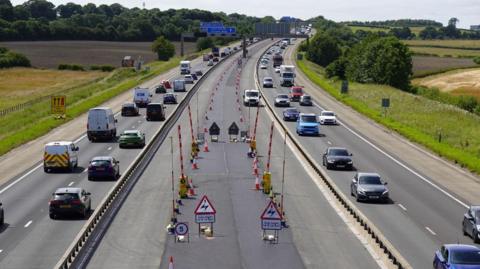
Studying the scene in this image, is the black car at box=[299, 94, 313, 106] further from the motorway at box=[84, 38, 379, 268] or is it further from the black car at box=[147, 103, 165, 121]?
the motorway at box=[84, 38, 379, 268]

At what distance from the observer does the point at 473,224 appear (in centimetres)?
3450

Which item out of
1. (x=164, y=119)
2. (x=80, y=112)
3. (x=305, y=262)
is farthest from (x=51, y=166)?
(x=80, y=112)

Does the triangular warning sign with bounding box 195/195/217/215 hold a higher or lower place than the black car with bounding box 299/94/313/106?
higher

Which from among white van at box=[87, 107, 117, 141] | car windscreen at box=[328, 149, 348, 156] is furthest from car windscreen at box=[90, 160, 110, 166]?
white van at box=[87, 107, 117, 141]

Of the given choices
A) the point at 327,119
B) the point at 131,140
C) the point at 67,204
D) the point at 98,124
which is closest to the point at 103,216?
the point at 67,204

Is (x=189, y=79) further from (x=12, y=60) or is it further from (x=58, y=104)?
(x=12, y=60)

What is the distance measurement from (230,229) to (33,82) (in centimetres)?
12366

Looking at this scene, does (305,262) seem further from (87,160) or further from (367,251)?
(87,160)

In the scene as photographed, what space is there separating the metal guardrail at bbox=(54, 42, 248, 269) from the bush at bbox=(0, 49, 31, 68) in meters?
127

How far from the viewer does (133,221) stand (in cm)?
3728

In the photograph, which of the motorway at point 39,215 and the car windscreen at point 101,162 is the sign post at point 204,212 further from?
the car windscreen at point 101,162

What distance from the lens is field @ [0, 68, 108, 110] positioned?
125 metres

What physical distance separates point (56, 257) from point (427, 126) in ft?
190

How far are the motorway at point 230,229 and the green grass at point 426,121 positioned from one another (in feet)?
44.6
